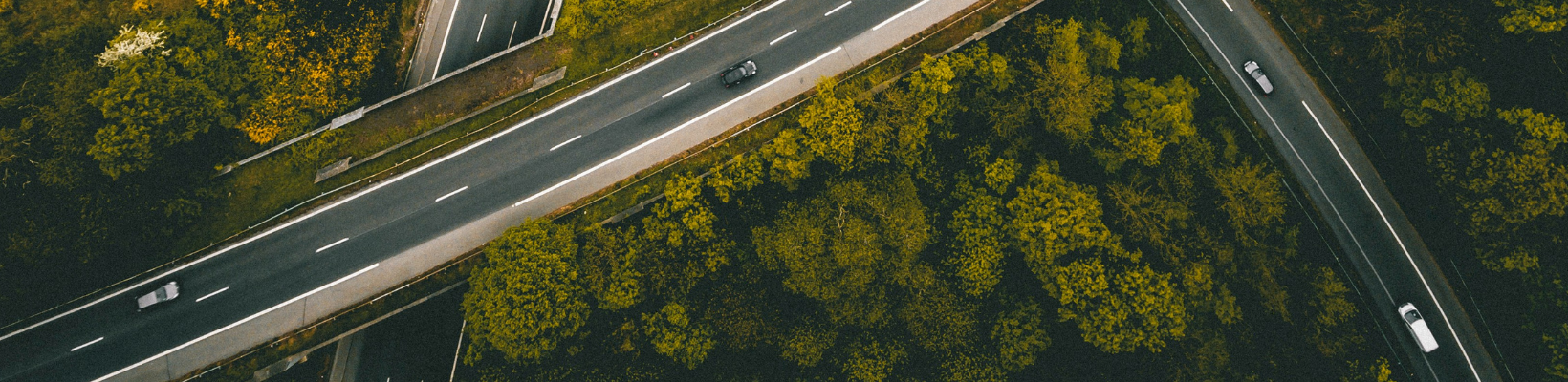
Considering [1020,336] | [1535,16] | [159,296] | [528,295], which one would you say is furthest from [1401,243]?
[159,296]

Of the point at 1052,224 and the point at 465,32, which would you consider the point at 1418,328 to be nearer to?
the point at 1052,224

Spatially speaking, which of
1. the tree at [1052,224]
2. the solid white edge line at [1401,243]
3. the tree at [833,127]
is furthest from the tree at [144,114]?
the solid white edge line at [1401,243]

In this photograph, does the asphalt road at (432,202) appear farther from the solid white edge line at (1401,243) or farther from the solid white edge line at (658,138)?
the solid white edge line at (1401,243)

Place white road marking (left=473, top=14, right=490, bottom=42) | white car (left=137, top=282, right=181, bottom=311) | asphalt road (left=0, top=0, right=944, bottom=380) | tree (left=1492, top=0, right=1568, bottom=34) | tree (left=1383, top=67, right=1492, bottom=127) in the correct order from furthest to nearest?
white road marking (left=473, top=14, right=490, bottom=42) < asphalt road (left=0, top=0, right=944, bottom=380) < white car (left=137, top=282, right=181, bottom=311) < tree (left=1383, top=67, right=1492, bottom=127) < tree (left=1492, top=0, right=1568, bottom=34)

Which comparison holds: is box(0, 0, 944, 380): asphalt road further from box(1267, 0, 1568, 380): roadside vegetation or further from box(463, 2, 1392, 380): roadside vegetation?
box(1267, 0, 1568, 380): roadside vegetation

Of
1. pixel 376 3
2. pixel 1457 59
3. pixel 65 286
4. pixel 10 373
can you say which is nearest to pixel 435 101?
pixel 376 3

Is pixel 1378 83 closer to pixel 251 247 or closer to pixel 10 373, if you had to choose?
pixel 251 247

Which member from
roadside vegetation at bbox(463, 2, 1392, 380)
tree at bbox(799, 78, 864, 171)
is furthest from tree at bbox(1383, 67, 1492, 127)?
tree at bbox(799, 78, 864, 171)
